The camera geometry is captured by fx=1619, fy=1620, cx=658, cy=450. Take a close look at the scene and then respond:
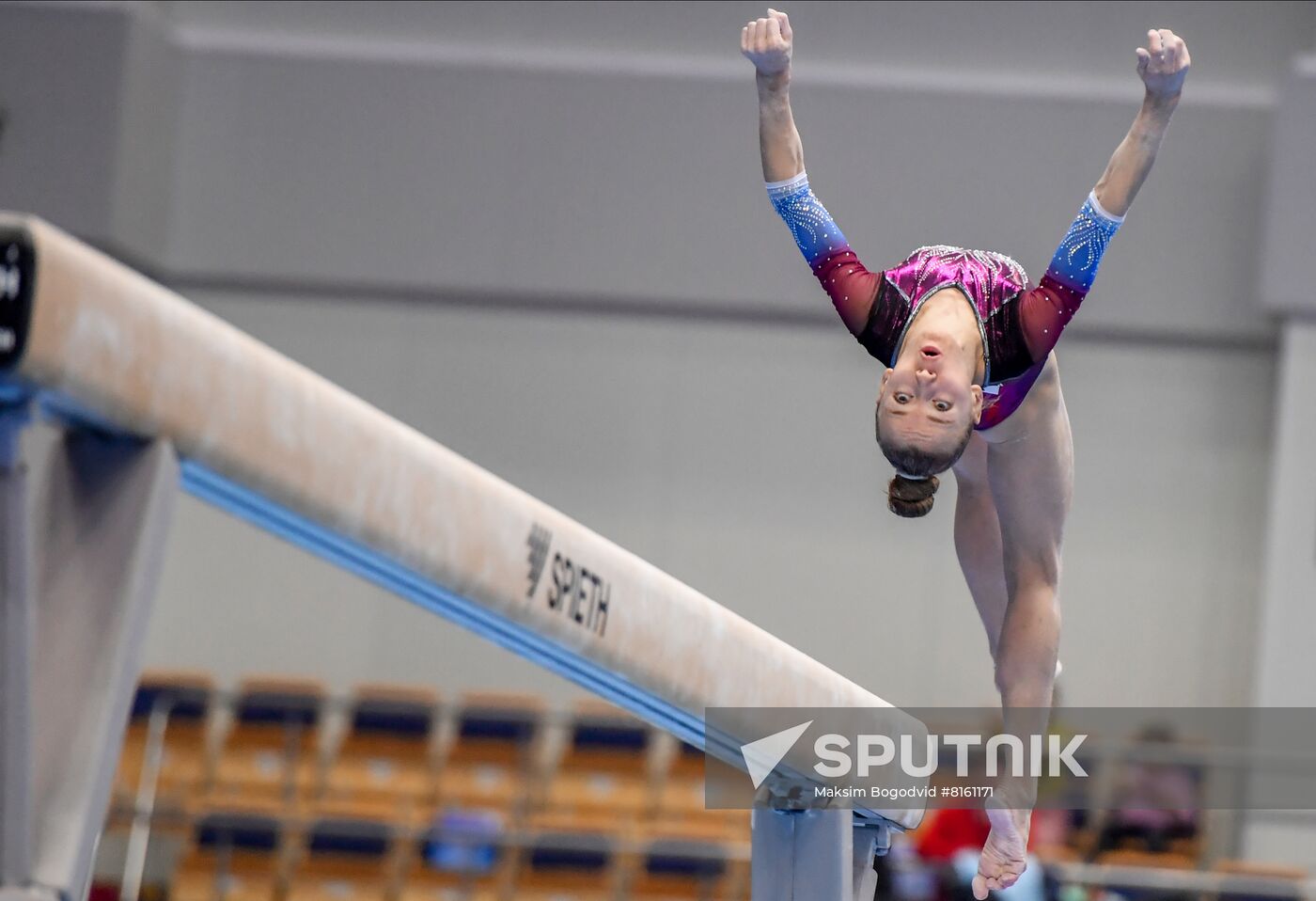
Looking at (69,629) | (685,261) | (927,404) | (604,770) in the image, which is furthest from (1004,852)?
(685,261)

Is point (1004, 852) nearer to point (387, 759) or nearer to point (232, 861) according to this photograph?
point (232, 861)

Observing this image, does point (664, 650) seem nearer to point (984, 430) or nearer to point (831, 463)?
point (984, 430)

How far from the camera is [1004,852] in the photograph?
2.46 m

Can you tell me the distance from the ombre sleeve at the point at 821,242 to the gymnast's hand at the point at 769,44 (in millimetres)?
182

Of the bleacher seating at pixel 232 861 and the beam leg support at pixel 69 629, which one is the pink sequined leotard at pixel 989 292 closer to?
the beam leg support at pixel 69 629

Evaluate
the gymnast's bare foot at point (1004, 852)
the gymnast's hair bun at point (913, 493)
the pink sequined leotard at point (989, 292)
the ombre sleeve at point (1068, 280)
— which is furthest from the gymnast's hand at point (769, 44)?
the gymnast's bare foot at point (1004, 852)

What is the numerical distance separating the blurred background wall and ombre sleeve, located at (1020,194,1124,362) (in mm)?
5893

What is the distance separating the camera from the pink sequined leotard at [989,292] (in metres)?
2.35

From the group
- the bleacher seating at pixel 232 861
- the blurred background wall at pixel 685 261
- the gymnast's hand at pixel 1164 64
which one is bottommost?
the bleacher seating at pixel 232 861

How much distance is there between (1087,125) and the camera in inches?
325

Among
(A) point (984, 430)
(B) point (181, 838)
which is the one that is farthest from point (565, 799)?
(A) point (984, 430)

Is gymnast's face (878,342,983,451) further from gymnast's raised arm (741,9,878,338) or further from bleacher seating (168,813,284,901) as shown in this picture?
bleacher seating (168,813,284,901)

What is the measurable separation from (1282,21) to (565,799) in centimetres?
532

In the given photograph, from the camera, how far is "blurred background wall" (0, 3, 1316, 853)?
816 centimetres
